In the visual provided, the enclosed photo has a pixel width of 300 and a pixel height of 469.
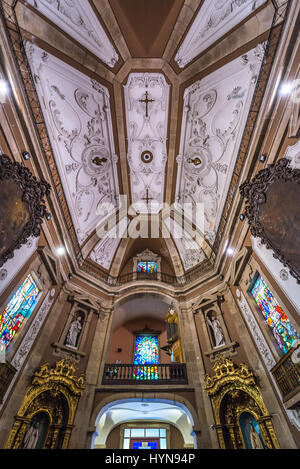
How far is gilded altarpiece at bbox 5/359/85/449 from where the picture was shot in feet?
21.5

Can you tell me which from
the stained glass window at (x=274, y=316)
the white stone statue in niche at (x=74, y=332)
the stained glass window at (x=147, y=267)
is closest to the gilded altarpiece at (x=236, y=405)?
the stained glass window at (x=274, y=316)

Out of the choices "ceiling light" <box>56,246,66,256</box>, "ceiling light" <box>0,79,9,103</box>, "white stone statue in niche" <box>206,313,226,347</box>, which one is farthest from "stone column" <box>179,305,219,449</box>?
"ceiling light" <box>0,79,9,103</box>

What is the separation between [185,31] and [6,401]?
48.5 feet

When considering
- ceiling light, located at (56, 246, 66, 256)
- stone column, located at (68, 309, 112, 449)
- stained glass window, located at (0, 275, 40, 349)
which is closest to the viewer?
stained glass window, located at (0, 275, 40, 349)

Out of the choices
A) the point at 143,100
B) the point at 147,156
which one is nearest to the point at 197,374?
the point at 147,156

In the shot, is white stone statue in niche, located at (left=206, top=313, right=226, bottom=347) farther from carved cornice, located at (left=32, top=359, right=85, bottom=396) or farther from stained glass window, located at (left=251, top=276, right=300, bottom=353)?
carved cornice, located at (left=32, top=359, right=85, bottom=396)

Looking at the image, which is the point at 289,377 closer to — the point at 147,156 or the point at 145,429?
the point at 145,429

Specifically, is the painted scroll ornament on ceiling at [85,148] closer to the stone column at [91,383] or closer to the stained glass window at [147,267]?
the stained glass window at [147,267]

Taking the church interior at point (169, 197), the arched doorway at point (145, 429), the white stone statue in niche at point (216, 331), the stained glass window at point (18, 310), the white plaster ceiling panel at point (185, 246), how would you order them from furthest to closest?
1. the white plaster ceiling panel at point (185, 246)
2. the arched doorway at point (145, 429)
3. the white stone statue in niche at point (216, 331)
4. the stained glass window at point (18, 310)
5. the church interior at point (169, 197)

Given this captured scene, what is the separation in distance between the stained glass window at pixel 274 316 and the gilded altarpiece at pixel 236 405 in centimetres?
182

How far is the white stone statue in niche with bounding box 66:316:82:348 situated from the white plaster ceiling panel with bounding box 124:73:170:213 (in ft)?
26.7

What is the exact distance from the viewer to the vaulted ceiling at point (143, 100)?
7.26m

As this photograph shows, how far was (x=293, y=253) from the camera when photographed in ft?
17.1

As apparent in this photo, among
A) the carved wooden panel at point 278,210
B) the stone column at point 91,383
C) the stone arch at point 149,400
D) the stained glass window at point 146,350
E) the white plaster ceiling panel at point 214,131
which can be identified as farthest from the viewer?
the stained glass window at point 146,350
